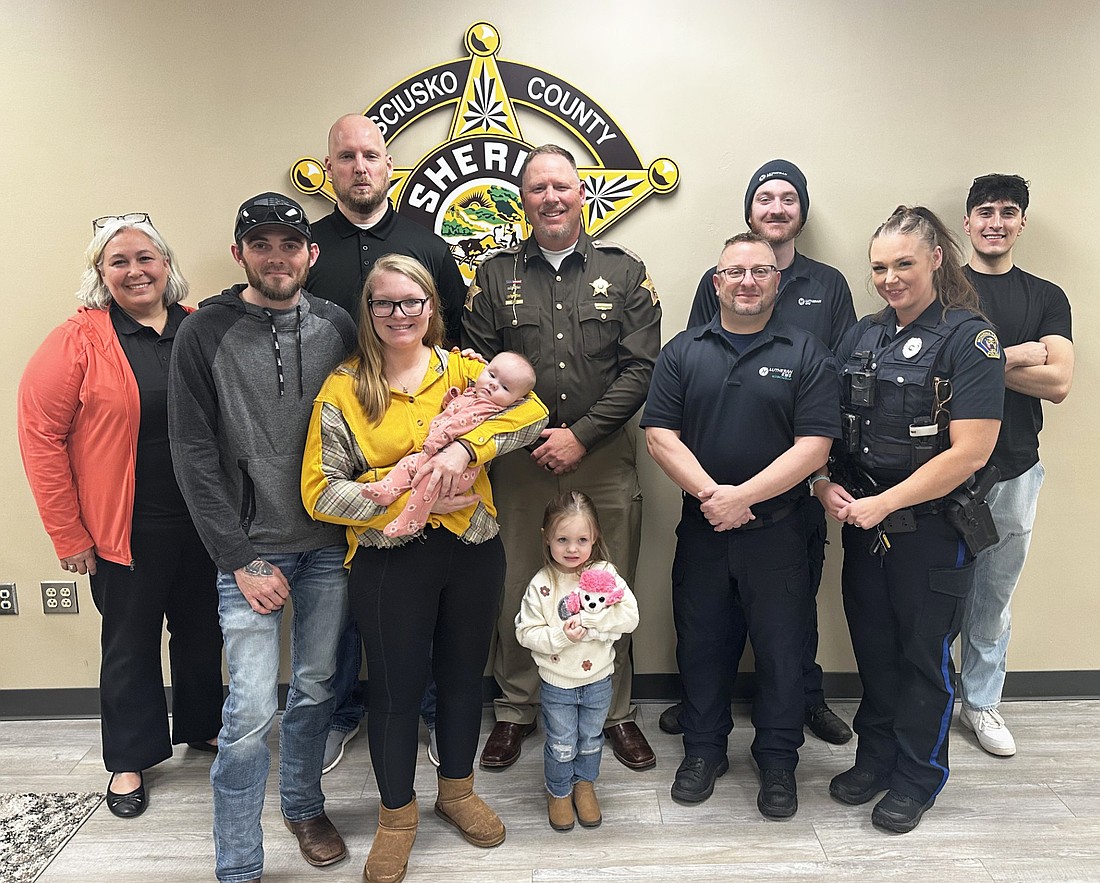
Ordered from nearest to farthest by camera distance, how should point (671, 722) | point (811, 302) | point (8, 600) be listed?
point (811, 302) → point (671, 722) → point (8, 600)

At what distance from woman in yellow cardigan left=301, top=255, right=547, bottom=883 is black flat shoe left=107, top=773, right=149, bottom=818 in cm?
85

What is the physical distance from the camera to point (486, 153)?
3008 mm

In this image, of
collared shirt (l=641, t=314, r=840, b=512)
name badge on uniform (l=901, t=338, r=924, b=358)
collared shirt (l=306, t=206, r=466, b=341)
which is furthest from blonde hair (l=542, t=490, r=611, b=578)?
name badge on uniform (l=901, t=338, r=924, b=358)

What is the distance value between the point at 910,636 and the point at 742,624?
495 millimetres

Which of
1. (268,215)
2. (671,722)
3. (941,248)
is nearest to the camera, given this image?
(268,215)

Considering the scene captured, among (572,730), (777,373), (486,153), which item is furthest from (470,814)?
(486,153)

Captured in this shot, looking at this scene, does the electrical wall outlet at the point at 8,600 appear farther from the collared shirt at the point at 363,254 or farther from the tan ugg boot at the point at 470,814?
the tan ugg boot at the point at 470,814

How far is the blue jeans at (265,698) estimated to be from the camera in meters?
2.08

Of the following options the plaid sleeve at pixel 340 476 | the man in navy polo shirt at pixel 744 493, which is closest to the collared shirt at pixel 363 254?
the plaid sleeve at pixel 340 476

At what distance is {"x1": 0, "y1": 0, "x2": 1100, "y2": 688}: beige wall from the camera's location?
2.93 meters

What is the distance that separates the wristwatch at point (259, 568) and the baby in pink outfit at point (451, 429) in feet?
1.05

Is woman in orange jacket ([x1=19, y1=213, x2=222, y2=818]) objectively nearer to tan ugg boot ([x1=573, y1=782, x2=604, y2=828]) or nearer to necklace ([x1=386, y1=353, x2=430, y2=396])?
necklace ([x1=386, y1=353, x2=430, y2=396])

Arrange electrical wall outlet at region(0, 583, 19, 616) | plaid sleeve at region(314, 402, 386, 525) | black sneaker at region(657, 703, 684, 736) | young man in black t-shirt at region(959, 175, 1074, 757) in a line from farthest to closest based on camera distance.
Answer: electrical wall outlet at region(0, 583, 19, 616) → black sneaker at region(657, 703, 684, 736) → young man in black t-shirt at region(959, 175, 1074, 757) → plaid sleeve at region(314, 402, 386, 525)

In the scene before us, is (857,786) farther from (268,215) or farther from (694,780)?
(268,215)
